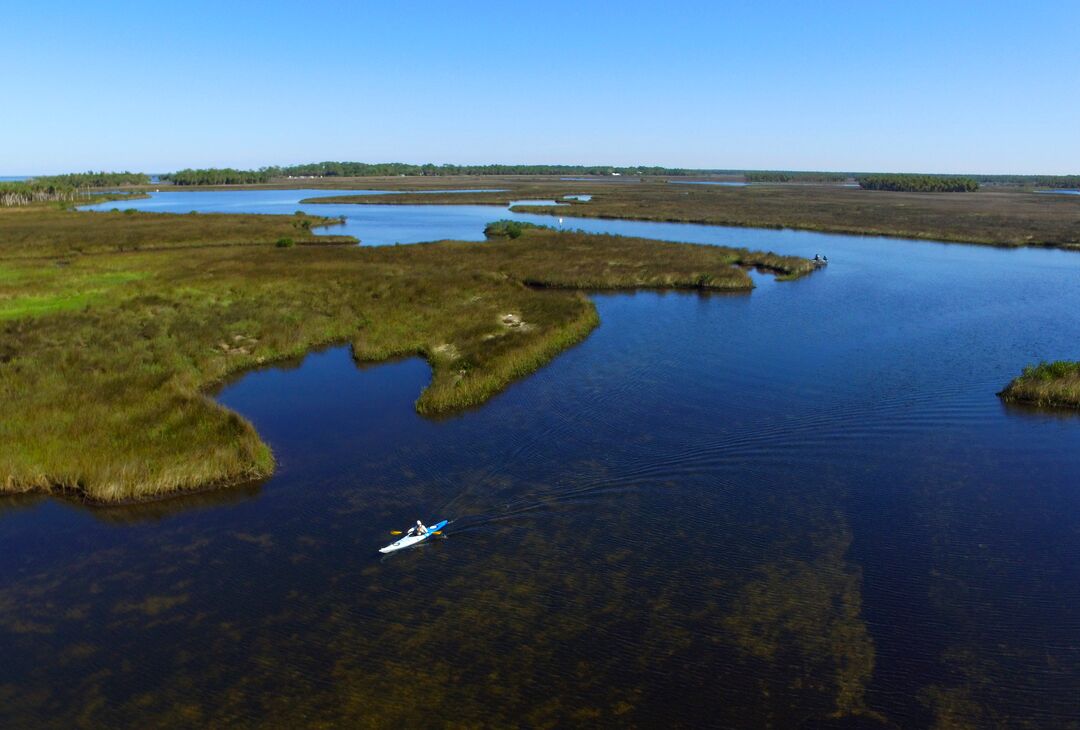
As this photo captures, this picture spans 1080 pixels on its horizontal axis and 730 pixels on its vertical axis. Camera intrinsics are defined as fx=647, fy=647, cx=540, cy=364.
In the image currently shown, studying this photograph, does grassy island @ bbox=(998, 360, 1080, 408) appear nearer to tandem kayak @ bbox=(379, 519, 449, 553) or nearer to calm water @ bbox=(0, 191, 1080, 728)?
calm water @ bbox=(0, 191, 1080, 728)

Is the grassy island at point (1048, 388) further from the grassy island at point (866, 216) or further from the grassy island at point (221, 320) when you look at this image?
the grassy island at point (866, 216)

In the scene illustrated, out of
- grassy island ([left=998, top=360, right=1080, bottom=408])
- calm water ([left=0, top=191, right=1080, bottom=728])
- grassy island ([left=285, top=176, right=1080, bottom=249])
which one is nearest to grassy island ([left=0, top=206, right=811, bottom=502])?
calm water ([left=0, top=191, right=1080, bottom=728])

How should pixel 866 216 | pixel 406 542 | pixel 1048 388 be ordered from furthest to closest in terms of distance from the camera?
pixel 866 216 < pixel 1048 388 < pixel 406 542

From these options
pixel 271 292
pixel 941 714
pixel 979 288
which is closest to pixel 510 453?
pixel 941 714

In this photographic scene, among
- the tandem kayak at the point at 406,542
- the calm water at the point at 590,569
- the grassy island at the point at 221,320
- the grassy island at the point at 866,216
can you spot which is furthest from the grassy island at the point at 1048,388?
the grassy island at the point at 866,216

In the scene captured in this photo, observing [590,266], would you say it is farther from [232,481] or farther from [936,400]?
[232,481]

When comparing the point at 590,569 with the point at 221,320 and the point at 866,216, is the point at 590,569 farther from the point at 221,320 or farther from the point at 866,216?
the point at 866,216

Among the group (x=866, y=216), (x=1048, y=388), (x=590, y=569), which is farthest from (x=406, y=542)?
(x=866, y=216)
